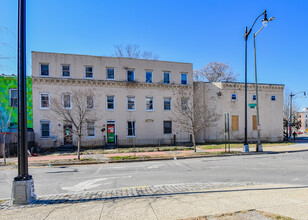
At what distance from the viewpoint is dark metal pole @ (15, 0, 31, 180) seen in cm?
521

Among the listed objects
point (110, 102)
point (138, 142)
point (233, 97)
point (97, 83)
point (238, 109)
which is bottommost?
point (138, 142)

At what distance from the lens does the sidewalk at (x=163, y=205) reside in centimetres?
422

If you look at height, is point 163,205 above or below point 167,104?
below

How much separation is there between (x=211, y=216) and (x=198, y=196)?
5.22 feet

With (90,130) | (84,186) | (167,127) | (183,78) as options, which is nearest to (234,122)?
(183,78)

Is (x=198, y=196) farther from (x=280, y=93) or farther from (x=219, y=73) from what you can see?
(x=219, y=73)

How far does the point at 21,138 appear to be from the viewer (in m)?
5.21

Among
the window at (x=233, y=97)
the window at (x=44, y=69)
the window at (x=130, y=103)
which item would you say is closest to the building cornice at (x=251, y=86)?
the window at (x=233, y=97)

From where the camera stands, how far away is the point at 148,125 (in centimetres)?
2414

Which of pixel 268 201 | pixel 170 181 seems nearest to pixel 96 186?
pixel 170 181

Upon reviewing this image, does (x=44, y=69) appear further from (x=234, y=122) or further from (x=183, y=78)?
(x=234, y=122)

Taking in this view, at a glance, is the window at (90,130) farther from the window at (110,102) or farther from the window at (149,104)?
the window at (149,104)

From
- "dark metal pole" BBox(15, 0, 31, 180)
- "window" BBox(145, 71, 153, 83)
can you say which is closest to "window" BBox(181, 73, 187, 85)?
"window" BBox(145, 71, 153, 83)

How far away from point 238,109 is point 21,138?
26930 millimetres
